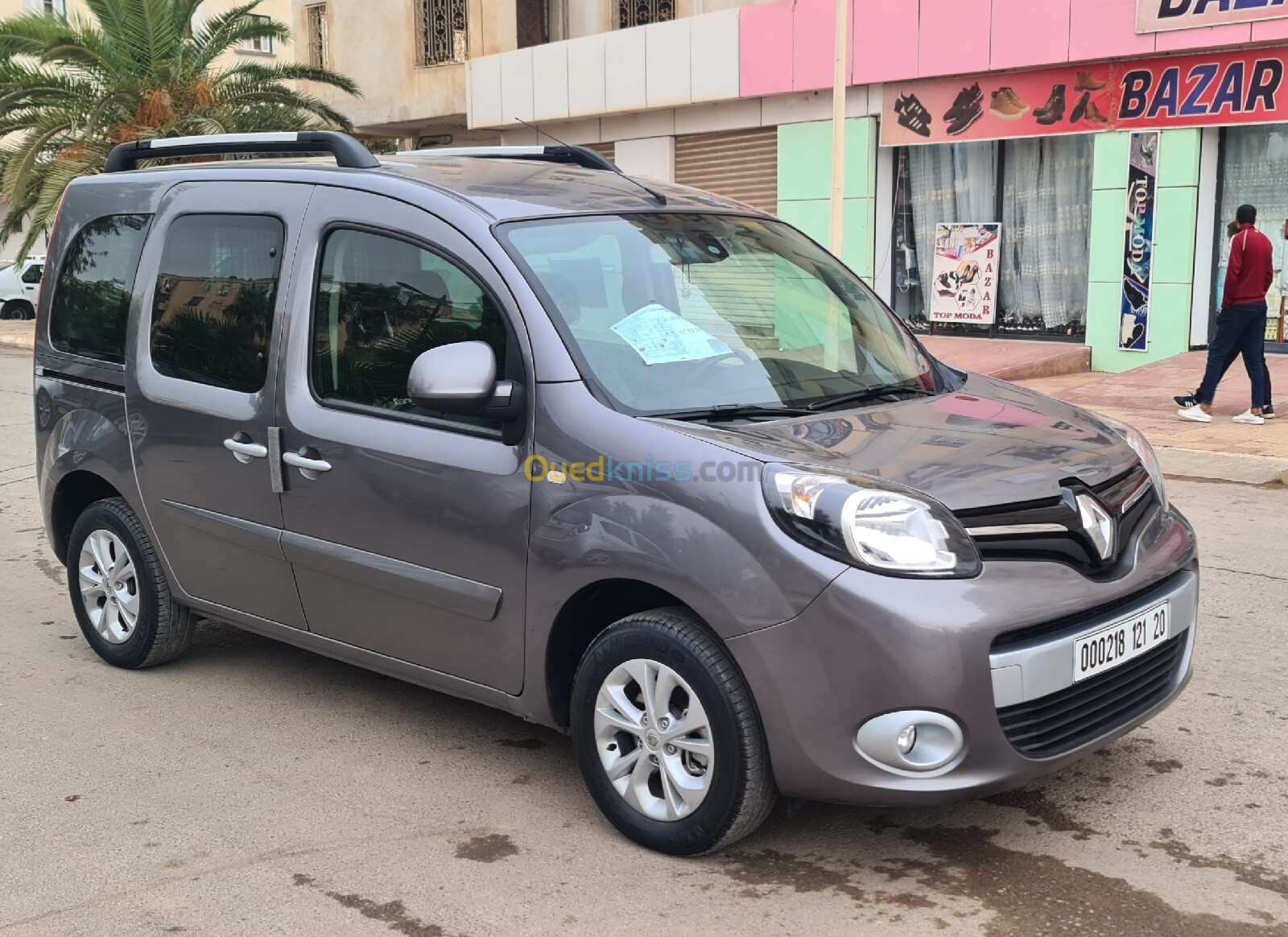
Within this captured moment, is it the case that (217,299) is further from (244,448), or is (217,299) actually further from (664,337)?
(664,337)

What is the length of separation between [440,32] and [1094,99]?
13117 millimetres

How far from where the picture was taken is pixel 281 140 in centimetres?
470

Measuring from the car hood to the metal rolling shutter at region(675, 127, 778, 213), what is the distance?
1499cm

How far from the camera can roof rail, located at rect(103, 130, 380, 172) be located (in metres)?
4.42

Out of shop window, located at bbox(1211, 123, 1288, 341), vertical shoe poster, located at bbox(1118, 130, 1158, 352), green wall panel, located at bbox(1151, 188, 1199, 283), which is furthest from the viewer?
vertical shoe poster, located at bbox(1118, 130, 1158, 352)

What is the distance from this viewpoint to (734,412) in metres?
3.70

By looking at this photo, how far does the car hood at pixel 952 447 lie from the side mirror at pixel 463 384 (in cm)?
49

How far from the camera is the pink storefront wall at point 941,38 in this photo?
14.3 metres

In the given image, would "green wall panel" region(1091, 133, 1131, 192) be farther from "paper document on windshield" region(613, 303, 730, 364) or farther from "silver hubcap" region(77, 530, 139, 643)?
"silver hubcap" region(77, 530, 139, 643)

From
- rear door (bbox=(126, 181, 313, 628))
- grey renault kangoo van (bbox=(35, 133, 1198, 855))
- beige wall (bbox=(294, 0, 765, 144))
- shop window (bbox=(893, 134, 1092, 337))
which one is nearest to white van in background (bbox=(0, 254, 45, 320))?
beige wall (bbox=(294, 0, 765, 144))

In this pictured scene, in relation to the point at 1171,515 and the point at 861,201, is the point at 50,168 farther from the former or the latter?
the point at 1171,515

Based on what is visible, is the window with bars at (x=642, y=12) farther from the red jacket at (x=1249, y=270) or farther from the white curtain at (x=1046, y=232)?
the red jacket at (x=1249, y=270)

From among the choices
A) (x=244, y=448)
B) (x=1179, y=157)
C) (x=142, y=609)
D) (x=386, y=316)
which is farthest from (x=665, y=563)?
(x=1179, y=157)

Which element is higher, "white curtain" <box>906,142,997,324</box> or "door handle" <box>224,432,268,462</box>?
"white curtain" <box>906,142,997,324</box>
